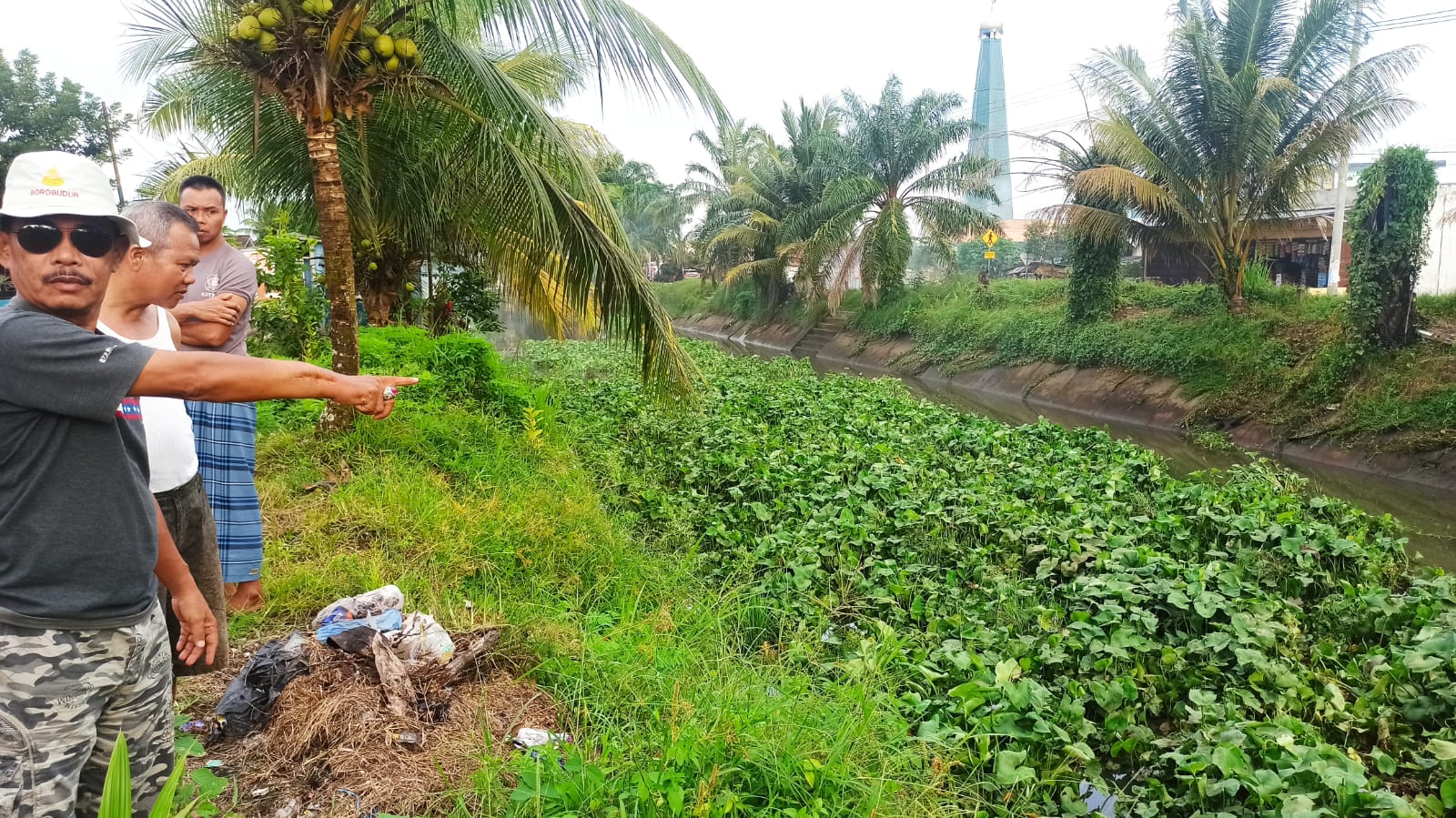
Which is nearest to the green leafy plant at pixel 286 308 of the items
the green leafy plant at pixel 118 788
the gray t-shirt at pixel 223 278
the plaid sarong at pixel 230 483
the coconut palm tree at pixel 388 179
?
the coconut palm tree at pixel 388 179

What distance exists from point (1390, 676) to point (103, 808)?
14.5 feet

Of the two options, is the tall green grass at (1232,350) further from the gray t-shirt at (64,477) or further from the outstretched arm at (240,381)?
the gray t-shirt at (64,477)

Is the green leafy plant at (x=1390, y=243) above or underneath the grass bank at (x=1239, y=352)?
above

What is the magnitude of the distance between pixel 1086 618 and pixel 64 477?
3.99 m

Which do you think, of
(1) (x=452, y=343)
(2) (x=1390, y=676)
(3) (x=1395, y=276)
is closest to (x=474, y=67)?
(1) (x=452, y=343)

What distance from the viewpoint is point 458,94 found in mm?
6180

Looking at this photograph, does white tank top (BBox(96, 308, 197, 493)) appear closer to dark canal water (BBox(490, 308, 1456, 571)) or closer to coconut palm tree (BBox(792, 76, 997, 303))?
dark canal water (BBox(490, 308, 1456, 571))

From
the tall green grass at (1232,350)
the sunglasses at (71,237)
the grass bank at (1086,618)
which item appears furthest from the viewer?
the tall green grass at (1232,350)

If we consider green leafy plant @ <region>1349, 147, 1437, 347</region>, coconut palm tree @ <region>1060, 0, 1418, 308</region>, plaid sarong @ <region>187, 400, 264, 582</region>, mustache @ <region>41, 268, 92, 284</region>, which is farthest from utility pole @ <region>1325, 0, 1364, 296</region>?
mustache @ <region>41, 268, 92, 284</region>

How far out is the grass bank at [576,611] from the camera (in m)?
2.45

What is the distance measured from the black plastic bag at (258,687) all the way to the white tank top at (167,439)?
71 cm

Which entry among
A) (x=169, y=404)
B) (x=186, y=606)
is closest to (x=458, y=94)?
(x=169, y=404)

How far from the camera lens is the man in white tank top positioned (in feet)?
7.22

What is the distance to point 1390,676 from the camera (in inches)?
143
